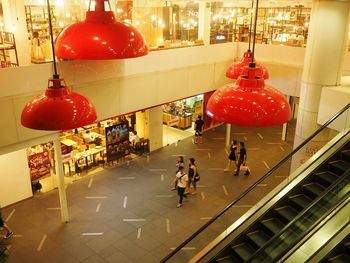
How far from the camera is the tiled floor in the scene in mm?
8523

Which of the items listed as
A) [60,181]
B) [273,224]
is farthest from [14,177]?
[273,224]

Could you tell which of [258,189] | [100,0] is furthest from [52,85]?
[258,189]

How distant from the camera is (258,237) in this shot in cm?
724

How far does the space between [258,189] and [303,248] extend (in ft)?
16.3

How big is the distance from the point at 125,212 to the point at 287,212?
447 centimetres

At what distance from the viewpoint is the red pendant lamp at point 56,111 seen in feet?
8.31

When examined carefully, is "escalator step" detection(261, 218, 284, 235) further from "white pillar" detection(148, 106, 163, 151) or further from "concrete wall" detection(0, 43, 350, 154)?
"white pillar" detection(148, 106, 163, 151)

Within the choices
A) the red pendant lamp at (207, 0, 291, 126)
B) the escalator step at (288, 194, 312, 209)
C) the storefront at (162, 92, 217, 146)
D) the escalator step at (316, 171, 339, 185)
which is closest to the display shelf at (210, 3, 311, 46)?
the storefront at (162, 92, 217, 146)

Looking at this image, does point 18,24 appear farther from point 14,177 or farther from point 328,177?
point 328,177

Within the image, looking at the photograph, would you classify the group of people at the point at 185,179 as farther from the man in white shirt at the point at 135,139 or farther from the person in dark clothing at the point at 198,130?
the person in dark clothing at the point at 198,130

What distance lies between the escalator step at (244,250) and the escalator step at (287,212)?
918mm

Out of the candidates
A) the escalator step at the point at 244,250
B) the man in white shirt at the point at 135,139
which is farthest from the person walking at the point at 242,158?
the escalator step at the point at 244,250

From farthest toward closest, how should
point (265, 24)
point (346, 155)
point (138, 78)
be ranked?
point (265, 24) < point (138, 78) < point (346, 155)

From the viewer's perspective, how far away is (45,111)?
99.9 inches
